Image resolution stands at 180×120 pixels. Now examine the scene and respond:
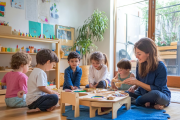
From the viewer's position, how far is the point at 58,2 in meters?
3.81

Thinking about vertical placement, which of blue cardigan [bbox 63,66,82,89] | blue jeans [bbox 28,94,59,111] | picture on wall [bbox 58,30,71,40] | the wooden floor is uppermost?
picture on wall [bbox 58,30,71,40]

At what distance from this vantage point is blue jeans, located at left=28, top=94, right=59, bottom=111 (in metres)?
1.56

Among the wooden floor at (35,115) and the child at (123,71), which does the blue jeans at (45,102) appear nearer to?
the wooden floor at (35,115)

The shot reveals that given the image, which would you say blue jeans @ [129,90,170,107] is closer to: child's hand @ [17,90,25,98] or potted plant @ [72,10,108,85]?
child's hand @ [17,90,25,98]

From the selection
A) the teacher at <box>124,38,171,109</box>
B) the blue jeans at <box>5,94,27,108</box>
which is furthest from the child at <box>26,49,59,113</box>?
the teacher at <box>124,38,171,109</box>

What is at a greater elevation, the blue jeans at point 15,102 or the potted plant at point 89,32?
the potted plant at point 89,32

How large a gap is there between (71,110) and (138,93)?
79cm

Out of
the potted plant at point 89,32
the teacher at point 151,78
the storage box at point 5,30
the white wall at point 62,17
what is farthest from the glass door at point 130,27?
the storage box at point 5,30

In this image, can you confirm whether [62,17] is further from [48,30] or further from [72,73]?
[72,73]

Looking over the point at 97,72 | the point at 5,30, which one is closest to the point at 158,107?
the point at 97,72

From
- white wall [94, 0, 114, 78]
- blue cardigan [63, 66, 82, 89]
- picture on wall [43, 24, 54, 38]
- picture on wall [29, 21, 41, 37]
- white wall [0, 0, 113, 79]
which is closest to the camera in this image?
blue cardigan [63, 66, 82, 89]

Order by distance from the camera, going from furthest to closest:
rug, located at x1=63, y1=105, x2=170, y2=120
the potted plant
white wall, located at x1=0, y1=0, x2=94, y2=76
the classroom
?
the potted plant < white wall, located at x1=0, y1=0, x2=94, y2=76 < the classroom < rug, located at x1=63, y1=105, x2=170, y2=120

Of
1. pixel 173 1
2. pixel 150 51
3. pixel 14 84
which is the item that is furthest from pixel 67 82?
pixel 173 1

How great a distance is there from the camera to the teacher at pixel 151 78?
5.20 feet
